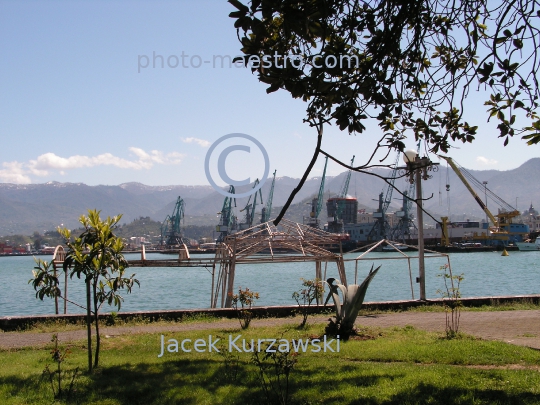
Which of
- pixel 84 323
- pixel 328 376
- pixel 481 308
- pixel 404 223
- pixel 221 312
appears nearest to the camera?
pixel 328 376

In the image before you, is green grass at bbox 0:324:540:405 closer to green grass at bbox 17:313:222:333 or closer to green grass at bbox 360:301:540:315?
green grass at bbox 17:313:222:333

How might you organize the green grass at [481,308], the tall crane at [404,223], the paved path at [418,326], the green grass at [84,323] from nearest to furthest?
the paved path at [418,326], the green grass at [84,323], the green grass at [481,308], the tall crane at [404,223]

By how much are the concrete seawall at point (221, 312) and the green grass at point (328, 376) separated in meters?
2.67

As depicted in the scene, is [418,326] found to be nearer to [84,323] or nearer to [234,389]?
[234,389]

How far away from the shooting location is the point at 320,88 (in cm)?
440

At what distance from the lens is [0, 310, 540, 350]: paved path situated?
8383 millimetres

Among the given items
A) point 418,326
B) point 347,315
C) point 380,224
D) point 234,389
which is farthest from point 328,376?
point 380,224

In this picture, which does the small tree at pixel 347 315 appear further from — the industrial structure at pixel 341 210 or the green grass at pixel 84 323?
the industrial structure at pixel 341 210

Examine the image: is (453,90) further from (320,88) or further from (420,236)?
(420,236)

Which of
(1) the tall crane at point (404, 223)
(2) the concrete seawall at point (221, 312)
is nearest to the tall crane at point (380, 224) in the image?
(1) the tall crane at point (404, 223)

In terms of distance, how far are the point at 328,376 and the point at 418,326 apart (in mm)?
4346

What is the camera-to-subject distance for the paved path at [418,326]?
8.38 metres

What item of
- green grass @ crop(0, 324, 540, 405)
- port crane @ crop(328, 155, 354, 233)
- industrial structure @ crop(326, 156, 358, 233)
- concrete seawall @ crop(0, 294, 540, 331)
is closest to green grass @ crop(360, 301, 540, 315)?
concrete seawall @ crop(0, 294, 540, 331)

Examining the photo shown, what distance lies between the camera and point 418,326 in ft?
30.7
